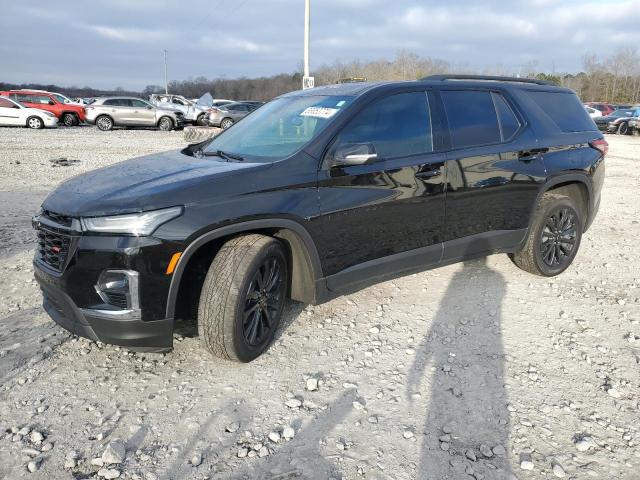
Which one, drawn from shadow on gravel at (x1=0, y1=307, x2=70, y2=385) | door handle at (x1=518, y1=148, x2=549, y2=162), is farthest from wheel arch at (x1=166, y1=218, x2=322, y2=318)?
door handle at (x1=518, y1=148, x2=549, y2=162)

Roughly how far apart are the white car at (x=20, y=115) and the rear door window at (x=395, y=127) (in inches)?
916

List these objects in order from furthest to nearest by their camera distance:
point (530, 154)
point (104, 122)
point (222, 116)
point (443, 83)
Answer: point (222, 116), point (104, 122), point (530, 154), point (443, 83)

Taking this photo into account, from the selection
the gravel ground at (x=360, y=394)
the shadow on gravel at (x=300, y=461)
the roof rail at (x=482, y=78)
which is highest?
the roof rail at (x=482, y=78)

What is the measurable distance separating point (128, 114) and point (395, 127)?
23.2 meters

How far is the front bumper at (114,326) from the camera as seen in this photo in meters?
2.91

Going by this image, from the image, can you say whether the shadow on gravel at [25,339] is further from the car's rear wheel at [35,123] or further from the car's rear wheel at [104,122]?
the car's rear wheel at [35,123]

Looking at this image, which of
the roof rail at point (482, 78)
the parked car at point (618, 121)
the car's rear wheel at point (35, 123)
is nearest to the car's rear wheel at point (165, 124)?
the car's rear wheel at point (35, 123)

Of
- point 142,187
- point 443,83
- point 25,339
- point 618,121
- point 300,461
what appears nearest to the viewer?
point 300,461

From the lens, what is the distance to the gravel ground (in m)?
2.54

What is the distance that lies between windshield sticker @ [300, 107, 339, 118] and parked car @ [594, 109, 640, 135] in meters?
29.0

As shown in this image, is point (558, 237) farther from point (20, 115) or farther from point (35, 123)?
point (20, 115)

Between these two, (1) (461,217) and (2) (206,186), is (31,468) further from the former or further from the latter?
(1) (461,217)

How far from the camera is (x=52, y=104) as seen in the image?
2497 centimetres

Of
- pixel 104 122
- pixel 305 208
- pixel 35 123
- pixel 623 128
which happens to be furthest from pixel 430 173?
pixel 623 128
